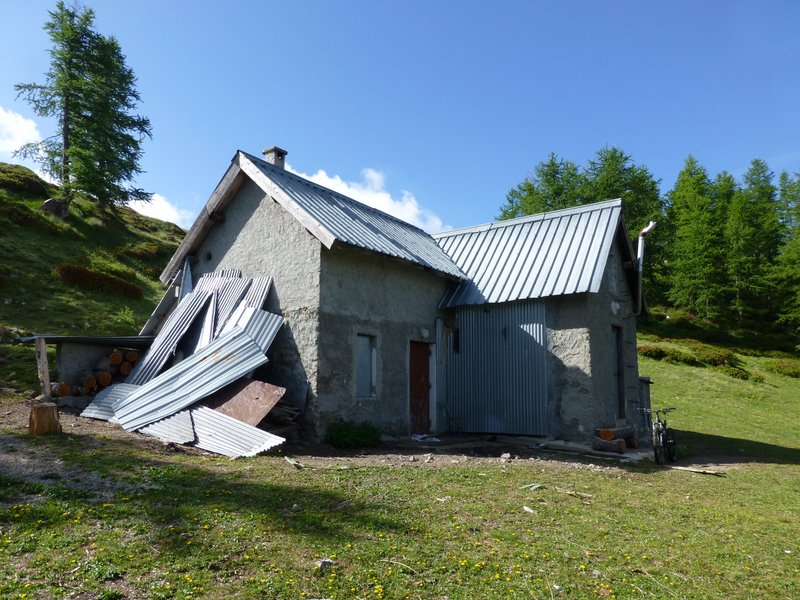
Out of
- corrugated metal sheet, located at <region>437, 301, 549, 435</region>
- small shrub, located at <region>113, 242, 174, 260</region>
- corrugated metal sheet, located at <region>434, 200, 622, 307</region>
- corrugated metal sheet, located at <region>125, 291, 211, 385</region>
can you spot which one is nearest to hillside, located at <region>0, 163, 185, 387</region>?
small shrub, located at <region>113, 242, 174, 260</region>

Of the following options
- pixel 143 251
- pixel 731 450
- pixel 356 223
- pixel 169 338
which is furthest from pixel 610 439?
pixel 143 251

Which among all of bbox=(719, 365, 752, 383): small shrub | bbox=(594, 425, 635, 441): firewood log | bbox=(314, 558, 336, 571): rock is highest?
bbox=(719, 365, 752, 383): small shrub

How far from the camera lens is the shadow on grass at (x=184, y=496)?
16.7 feet

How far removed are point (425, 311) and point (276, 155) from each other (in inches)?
237

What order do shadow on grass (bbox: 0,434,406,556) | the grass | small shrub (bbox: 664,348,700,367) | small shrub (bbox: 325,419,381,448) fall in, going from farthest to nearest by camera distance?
small shrub (bbox: 664,348,700,367) < small shrub (bbox: 325,419,381,448) < shadow on grass (bbox: 0,434,406,556) < the grass

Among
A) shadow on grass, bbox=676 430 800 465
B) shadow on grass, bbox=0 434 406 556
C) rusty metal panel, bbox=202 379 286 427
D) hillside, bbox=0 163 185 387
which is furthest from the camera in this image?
hillside, bbox=0 163 185 387

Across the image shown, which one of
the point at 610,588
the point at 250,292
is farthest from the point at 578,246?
the point at 610,588

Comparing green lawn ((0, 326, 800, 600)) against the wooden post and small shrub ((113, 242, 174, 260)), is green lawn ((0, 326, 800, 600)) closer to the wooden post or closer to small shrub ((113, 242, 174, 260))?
the wooden post

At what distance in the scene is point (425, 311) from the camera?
1402 cm

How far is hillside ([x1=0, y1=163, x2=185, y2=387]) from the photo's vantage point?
59.5 feet

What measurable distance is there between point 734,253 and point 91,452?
1824 inches

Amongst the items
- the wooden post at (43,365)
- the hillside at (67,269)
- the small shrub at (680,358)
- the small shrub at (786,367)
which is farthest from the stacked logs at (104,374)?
the small shrub at (786,367)

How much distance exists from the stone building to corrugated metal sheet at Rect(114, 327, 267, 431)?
87cm

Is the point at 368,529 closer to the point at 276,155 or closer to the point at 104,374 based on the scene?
the point at 104,374
